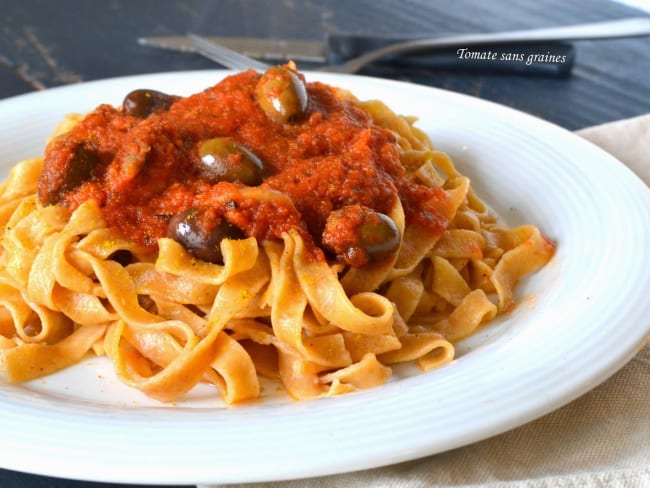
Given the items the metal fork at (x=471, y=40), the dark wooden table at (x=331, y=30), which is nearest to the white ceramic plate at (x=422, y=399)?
the metal fork at (x=471, y=40)

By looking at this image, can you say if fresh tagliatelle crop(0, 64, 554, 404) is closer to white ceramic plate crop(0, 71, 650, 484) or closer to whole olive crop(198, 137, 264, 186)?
whole olive crop(198, 137, 264, 186)

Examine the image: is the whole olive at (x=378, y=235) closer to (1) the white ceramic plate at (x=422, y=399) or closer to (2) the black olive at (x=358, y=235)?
(2) the black olive at (x=358, y=235)

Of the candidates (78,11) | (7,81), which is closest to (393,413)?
(7,81)

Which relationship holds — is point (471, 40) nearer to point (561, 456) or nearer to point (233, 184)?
point (233, 184)

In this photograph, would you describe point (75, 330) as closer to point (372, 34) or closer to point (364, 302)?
point (364, 302)

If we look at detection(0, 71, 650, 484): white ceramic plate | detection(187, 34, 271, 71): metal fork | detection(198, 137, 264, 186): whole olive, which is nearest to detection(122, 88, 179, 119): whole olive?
detection(198, 137, 264, 186): whole olive
